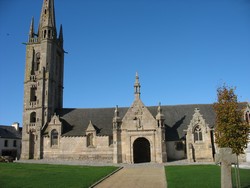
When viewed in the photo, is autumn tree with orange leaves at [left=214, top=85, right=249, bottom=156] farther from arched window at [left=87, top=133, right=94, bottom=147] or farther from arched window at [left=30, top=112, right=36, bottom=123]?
arched window at [left=30, top=112, right=36, bottom=123]

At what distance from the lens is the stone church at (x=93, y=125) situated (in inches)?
1526

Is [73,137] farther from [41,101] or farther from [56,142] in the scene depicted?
[41,101]

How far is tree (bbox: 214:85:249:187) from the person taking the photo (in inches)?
1005

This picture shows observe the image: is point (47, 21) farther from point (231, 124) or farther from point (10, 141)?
point (231, 124)

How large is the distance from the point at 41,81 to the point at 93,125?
13575mm

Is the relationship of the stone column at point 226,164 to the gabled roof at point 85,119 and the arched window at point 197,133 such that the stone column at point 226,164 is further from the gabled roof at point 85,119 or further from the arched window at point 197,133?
the gabled roof at point 85,119

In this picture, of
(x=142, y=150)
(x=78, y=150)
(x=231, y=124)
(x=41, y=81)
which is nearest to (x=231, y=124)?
(x=231, y=124)

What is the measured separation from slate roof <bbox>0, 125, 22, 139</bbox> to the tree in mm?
52177

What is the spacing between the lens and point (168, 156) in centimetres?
4122

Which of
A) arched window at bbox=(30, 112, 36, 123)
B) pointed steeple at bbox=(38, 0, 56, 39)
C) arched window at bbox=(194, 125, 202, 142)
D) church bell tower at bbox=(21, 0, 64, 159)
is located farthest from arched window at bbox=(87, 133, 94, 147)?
pointed steeple at bbox=(38, 0, 56, 39)

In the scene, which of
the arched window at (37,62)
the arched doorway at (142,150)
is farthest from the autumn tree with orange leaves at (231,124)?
the arched window at (37,62)

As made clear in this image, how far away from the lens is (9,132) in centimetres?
6425

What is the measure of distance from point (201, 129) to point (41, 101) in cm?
2897

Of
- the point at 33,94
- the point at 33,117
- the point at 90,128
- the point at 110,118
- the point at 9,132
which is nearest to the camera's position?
the point at 90,128
